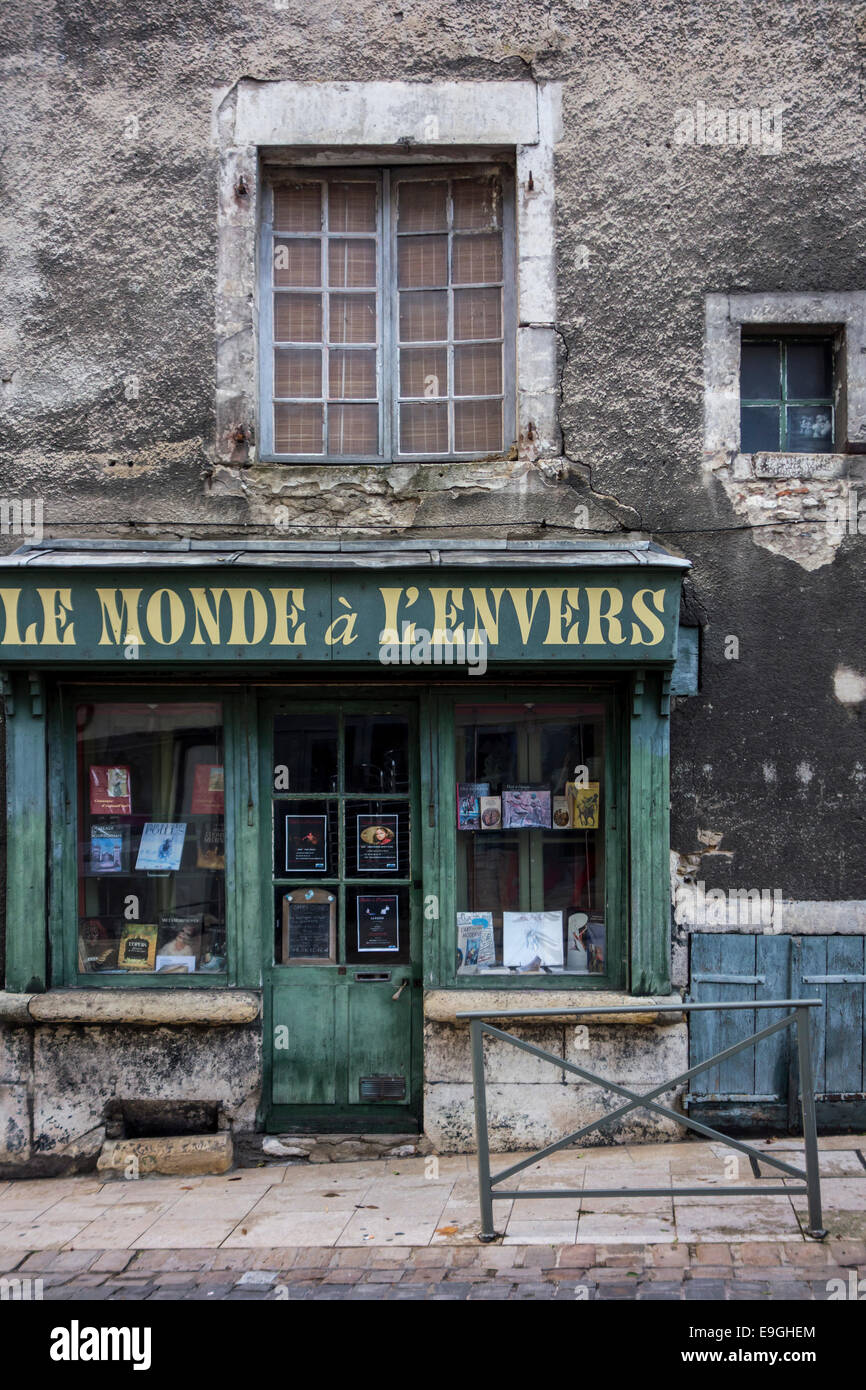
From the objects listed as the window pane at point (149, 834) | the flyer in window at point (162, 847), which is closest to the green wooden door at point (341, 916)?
the window pane at point (149, 834)

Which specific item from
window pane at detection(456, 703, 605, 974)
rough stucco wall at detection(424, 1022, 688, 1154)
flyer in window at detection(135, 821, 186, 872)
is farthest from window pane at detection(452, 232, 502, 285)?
rough stucco wall at detection(424, 1022, 688, 1154)

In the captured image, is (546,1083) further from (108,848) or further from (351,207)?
(351,207)

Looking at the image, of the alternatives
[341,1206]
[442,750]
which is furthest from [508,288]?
[341,1206]

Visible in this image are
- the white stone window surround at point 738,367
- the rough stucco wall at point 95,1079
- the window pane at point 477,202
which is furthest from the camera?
the window pane at point 477,202

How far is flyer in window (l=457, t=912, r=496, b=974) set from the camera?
5922mm

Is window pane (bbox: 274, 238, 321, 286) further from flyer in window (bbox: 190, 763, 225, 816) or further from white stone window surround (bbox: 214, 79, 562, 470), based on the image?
flyer in window (bbox: 190, 763, 225, 816)

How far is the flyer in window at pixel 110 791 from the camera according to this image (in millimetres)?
6004

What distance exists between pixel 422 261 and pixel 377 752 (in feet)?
8.94

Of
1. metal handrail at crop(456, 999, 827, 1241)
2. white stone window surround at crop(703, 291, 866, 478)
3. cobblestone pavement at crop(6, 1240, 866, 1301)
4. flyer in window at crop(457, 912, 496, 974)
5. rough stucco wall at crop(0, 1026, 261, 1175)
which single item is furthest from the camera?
flyer in window at crop(457, 912, 496, 974)

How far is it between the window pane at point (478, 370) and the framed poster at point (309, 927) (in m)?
2.86

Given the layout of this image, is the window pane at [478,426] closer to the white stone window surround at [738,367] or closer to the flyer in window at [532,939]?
the white stone window surround at [738,367]

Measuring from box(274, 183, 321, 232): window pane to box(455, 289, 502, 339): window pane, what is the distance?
0.90 m

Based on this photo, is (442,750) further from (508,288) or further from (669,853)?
(508,288)

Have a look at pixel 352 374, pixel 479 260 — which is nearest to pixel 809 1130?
pixel 352 374
